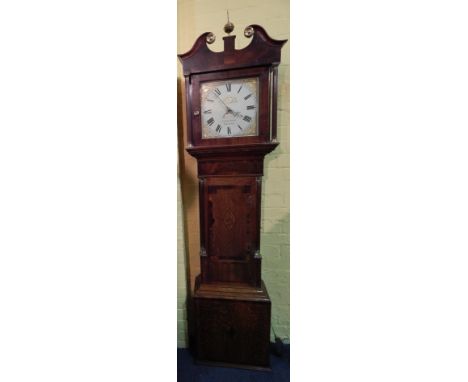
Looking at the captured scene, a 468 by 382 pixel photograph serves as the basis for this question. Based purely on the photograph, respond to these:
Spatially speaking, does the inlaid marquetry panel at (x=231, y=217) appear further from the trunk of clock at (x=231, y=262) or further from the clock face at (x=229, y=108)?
the clock face at (x=229, y=108)

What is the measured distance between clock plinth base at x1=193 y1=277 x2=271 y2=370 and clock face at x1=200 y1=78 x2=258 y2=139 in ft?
2.02

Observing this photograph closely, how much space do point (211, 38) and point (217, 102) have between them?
0.22 metres

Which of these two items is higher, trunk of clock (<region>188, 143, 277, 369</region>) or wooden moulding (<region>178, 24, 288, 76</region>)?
wooden moulding (<region>178, 24, 288, 76</region>)

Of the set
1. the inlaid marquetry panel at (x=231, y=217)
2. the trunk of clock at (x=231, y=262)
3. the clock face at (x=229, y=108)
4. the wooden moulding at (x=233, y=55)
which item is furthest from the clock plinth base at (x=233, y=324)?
the wooden moulding at (x=233, y=55)

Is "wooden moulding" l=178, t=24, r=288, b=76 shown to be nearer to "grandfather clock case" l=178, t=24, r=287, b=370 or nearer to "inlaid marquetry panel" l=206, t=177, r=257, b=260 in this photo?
"grandfather clock case" l=178, t=24, r=287, b=370

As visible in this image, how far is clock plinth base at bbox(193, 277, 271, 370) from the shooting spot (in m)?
0.83

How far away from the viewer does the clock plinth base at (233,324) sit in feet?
2.71

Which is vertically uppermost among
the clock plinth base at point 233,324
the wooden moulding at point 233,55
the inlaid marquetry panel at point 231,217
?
the wooden moulding at point 233,55

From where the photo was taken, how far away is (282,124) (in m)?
0.97

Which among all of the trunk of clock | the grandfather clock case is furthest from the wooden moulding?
the trunk of clock

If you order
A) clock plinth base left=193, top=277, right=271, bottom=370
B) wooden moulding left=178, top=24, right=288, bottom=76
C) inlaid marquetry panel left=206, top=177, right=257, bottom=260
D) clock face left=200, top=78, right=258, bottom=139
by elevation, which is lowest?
clock plinth base left=193, top=277, right=271, bottom=370
